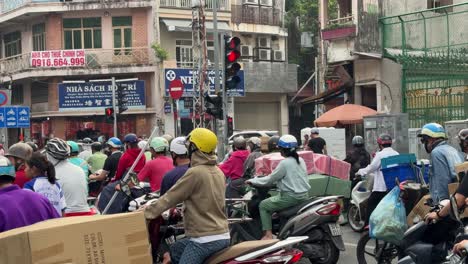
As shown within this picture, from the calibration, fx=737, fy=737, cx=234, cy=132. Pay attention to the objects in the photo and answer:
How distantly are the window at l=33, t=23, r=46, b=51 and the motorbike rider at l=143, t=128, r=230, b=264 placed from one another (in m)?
32.3

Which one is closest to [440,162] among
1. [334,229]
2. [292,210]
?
[334,229]

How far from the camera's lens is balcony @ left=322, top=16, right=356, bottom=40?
2410 cm

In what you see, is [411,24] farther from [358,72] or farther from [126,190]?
[126,190]

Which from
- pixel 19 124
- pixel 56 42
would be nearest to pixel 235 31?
pixel 56 42

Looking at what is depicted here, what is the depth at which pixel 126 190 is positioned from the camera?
7.41m

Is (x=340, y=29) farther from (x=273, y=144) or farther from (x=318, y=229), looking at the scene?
(x=318, y=229)

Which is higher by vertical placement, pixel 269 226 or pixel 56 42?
pixel 56 42


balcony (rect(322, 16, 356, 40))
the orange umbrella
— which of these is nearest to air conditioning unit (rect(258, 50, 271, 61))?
balcony (rect(322, 16, 356, 40))

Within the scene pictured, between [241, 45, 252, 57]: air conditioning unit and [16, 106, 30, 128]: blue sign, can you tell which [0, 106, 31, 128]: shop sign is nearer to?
[16, 106, 30, 128]: blue sign

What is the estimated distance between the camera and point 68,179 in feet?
23.1

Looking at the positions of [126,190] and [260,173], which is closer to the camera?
[126,190]

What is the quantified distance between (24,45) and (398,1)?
21324mm

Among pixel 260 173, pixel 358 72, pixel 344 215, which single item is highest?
pixel 358 72

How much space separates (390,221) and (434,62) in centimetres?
1209
